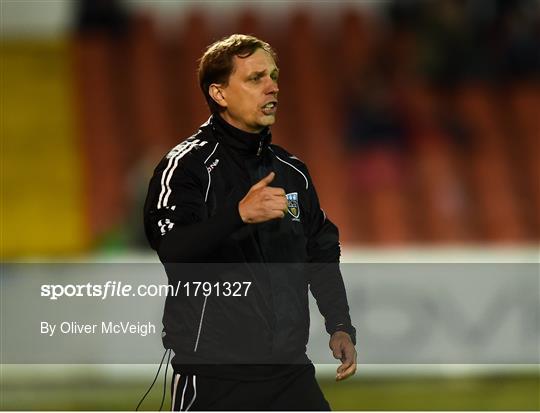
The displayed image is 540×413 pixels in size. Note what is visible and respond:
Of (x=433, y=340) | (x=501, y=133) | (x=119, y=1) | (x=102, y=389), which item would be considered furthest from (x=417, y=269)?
(x=119, y=1)

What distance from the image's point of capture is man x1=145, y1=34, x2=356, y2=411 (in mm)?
3486

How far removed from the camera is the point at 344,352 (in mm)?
3678

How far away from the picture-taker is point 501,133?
1240cm

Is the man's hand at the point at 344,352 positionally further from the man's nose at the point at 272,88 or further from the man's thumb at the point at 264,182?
the man's nose at the point at 272,88

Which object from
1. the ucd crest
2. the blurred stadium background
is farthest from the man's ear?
the blurred stadium background

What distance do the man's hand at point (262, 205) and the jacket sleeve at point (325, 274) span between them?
0.49 m

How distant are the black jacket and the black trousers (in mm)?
67

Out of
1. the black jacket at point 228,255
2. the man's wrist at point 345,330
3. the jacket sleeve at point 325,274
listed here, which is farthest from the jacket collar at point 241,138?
the man's wrist at point 345,330

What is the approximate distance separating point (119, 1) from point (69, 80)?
1044mm

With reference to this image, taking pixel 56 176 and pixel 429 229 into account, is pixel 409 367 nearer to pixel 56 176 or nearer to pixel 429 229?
pixel 429 229

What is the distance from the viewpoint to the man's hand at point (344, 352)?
3588mm

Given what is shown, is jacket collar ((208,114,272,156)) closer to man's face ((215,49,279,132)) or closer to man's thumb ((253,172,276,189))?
man's face ((215,49,279,132))

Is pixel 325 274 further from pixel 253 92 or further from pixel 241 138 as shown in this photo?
pixel 253 92

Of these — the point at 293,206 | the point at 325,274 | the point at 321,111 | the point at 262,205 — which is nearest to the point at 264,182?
the point at 262,205
